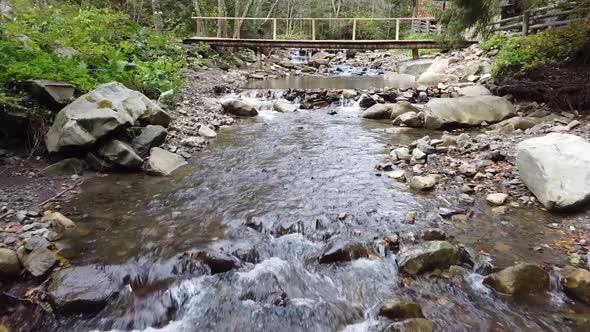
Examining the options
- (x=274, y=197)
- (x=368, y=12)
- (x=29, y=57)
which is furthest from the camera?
(x=368, y=12)

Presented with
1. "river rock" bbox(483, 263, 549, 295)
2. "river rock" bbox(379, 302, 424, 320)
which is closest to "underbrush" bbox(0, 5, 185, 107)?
"river rock" bbox(379, 302, 424, 320)

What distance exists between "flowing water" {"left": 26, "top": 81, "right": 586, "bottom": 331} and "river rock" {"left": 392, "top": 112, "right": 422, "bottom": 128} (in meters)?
2.59

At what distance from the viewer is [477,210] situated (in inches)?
178

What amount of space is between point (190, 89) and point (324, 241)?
8.99 meters

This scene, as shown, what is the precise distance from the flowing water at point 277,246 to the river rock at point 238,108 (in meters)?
3.85

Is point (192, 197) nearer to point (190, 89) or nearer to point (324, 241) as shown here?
point (324, 241)

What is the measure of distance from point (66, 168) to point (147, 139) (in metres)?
1.24

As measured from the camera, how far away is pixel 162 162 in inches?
235

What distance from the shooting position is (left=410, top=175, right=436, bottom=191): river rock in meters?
5.09

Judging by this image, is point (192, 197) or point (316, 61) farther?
point (316, 61)

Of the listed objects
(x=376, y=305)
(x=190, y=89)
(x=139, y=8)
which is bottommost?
(x=376, y=305)

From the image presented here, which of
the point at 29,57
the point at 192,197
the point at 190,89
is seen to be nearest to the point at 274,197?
the point at 192,197

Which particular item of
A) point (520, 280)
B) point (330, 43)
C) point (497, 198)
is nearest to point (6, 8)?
point (497, 198)

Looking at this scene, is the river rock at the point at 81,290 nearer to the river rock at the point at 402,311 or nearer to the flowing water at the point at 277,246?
the flowing water at the point at 277,246
